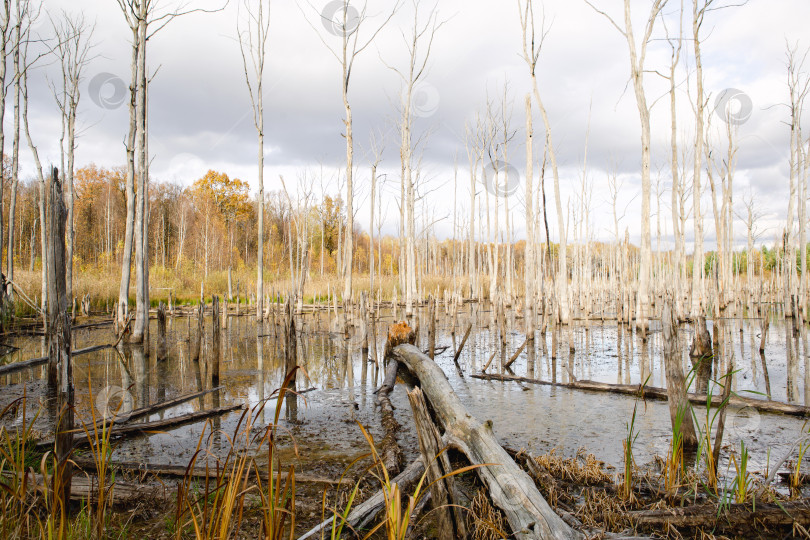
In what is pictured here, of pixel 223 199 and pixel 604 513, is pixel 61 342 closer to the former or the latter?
pixel 604 513

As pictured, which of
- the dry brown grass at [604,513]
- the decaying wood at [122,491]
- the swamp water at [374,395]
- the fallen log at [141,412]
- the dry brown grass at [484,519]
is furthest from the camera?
the fallen log at [141,412]

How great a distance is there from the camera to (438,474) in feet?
7.71

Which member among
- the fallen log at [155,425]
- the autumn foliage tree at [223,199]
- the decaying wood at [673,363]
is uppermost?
the autumn foliage tree at [223,199]

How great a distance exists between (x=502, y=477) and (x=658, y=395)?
3964mm

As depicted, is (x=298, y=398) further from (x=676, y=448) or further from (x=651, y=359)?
(x=651, y=359)

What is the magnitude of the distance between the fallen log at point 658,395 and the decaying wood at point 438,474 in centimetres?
232

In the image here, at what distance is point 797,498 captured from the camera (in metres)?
2.64

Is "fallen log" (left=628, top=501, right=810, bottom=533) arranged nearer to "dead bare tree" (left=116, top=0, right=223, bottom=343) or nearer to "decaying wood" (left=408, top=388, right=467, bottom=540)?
"decaying wood" (left=408, top=388, right=467, bottom=540)

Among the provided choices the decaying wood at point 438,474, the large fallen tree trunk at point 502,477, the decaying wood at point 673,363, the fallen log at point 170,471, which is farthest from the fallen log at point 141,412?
the decaying wood at point 673,363

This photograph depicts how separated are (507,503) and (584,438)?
85.9 inches

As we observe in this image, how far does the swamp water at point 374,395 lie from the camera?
12.9ft

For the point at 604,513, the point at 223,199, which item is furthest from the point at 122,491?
the point at 223,199

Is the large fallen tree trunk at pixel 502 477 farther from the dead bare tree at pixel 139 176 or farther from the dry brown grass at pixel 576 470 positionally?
the dead bare tree at pixel 139 176

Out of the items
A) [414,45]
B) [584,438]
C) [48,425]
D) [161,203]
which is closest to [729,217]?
[414,45]
